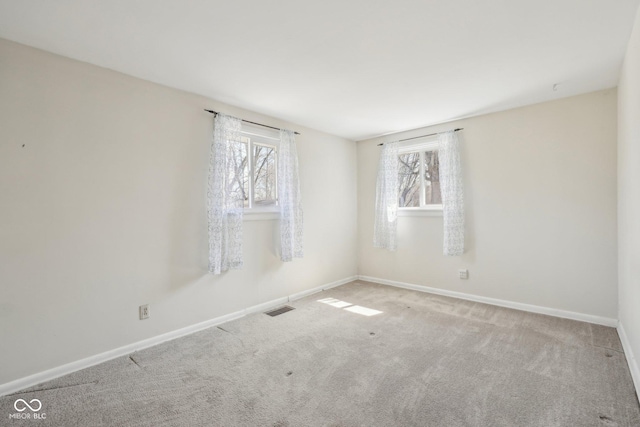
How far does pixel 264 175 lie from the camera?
12.0ft

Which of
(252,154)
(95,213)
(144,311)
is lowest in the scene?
(144,311)

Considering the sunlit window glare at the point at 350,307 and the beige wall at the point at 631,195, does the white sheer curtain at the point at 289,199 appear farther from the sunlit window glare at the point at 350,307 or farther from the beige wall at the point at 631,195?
the beige wall at the point at 631,195

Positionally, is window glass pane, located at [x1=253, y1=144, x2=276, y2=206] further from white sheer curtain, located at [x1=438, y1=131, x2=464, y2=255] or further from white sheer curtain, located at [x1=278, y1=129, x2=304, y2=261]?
white sheer curtain, located at [x1=438, y1=131, x2=464, y2=255]

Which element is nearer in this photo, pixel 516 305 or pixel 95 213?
pixel 95 213

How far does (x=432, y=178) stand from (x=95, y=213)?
394 centimetres

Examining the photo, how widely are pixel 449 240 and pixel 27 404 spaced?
4086 millimetres

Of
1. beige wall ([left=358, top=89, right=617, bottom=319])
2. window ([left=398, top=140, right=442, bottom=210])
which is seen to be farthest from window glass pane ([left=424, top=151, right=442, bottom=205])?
beige wall ([left=358, top=89, right=617, bottom=319])

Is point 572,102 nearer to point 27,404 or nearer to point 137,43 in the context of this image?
point 137,43

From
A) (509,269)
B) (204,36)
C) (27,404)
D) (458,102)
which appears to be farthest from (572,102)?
(27,404)

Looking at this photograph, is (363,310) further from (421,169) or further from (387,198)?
(421,169)

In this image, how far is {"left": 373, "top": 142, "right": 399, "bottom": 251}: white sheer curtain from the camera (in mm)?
4387

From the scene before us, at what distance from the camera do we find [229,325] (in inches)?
120

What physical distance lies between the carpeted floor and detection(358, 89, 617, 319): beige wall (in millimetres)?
472

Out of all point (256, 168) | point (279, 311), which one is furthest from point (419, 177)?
point (279, 311)
